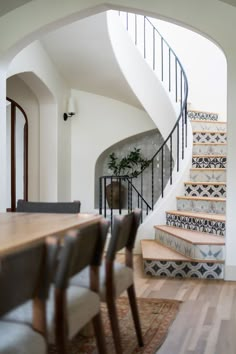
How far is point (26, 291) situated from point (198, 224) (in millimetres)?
3898

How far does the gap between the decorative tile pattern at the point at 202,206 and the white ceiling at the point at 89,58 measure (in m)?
2.38

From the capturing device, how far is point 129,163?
7.86m

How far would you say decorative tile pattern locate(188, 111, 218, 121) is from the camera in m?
6.90

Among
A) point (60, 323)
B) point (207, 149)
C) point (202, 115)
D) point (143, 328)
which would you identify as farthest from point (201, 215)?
point (60, 323)

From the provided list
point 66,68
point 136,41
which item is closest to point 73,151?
point 66,68

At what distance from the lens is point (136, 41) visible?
6871 millimetres

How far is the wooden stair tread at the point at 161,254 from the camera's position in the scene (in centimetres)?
432

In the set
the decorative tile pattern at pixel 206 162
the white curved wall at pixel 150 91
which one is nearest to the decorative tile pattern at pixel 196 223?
the decorative tile pattern at pixel 206 162

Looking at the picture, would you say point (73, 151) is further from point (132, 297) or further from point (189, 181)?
point (132, 297)

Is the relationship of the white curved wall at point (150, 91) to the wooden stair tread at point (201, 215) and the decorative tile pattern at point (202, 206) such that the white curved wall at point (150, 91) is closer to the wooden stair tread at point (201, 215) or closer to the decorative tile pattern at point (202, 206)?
the decorative tile pattern at point (202, 206)

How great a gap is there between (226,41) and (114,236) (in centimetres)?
284

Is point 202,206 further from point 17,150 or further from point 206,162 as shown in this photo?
point 17,150

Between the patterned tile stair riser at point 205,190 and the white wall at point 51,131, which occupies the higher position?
the white wall at point 51,131

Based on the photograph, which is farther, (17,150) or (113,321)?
(17,150)
